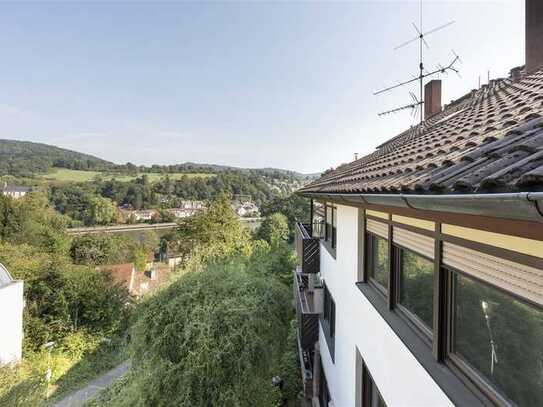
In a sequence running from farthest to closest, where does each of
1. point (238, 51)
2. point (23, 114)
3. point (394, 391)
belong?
point (23, 114) → point (238, 51) → point (394, 391)

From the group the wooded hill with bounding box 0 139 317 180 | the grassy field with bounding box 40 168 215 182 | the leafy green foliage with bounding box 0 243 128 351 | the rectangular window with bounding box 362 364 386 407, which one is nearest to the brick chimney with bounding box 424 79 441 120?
the rectangular window with bounding box 362 364 386 407

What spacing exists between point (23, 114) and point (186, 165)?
2499 inches

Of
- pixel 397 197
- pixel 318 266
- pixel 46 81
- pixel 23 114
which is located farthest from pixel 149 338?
pixel 23 114

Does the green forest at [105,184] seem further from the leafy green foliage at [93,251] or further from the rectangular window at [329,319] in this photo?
the rectangular window at [329,319]

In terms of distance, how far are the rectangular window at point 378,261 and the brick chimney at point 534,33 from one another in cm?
459

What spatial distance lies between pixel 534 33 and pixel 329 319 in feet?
25.3

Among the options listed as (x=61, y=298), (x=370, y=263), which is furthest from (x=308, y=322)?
(x=61, y=298)

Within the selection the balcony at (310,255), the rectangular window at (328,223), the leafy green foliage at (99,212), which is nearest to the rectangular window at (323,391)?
the balcony at (310,255)

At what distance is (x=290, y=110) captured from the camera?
21531 mm

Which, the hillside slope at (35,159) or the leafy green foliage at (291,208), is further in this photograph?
the hillside slope at (35,159)

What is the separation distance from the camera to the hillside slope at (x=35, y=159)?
78.7 m

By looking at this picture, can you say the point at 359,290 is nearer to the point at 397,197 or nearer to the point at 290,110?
the point at 397,197

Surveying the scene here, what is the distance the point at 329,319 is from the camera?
27.1 feet

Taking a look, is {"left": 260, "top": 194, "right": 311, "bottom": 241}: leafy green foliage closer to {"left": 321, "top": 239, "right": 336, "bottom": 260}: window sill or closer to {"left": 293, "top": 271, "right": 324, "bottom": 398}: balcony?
{"left": 293, "top": 271, "right": 324, "bottom": 398}: balcony
